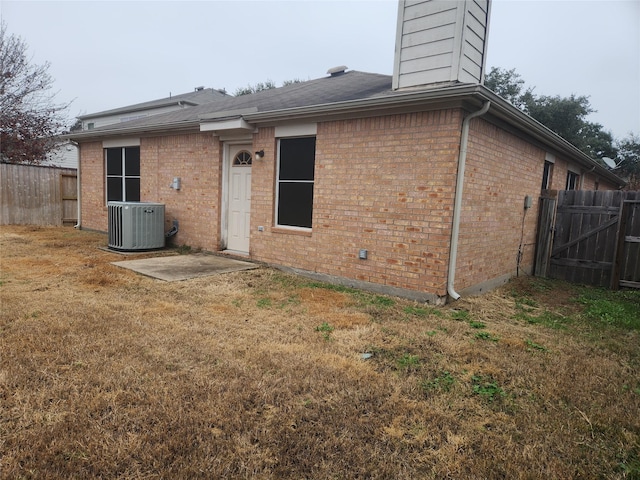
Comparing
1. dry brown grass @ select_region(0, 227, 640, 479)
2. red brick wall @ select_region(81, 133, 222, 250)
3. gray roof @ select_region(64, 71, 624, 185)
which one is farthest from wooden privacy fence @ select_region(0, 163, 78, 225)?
dry brown grass @ select_region(0, 227, 640, 479)

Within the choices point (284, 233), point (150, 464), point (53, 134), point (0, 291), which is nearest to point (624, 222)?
point (284, 233)

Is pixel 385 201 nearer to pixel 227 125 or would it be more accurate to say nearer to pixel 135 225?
pixel 227 125

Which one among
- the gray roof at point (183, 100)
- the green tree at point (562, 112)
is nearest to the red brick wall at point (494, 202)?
the gray roof at point (183, 100)

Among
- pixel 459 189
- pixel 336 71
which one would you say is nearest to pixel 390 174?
pixel 459 189

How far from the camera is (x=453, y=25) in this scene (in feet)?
18.4

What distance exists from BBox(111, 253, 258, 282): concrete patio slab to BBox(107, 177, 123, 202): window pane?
4035mm

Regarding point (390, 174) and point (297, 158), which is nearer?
point (390, 174)

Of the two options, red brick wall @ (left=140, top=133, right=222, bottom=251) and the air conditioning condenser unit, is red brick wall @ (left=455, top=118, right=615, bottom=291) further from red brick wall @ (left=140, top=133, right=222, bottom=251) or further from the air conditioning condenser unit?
the air conditioning condenser unit

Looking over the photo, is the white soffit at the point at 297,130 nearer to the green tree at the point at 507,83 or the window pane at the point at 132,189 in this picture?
the window pane at the point at 132,189

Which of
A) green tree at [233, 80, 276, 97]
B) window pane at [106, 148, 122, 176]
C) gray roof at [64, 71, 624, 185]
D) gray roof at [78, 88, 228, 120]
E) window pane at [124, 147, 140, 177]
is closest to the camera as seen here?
gray roof at [64, 71, 624, 185]

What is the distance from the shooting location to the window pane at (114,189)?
1102 centimetres

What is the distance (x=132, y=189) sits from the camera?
419 inches

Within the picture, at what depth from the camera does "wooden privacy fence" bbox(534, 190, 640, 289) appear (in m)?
7.67

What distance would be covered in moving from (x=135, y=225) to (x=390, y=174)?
591 centimetres
